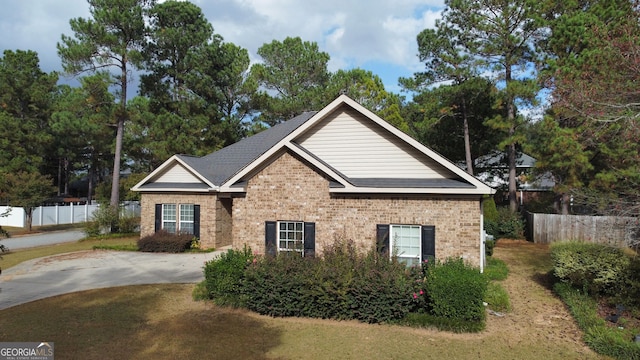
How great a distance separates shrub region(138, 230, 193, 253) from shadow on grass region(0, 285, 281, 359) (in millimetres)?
7251

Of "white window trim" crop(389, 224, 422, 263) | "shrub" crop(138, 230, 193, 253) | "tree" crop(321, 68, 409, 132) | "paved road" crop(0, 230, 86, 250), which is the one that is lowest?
"paved road" crop(0, 230, 86, 250)

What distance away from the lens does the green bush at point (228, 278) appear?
1044 cm

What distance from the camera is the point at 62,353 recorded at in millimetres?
7562

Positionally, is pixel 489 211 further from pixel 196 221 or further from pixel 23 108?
pixel 23 108

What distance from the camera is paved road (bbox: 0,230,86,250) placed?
2314 cm

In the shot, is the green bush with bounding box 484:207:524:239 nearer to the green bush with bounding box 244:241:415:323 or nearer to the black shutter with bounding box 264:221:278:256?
the black shutter with bounding box 264:221:278:256

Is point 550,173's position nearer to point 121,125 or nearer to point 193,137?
point 193,137

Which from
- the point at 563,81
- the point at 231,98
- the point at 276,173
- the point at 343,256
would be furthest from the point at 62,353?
the point at 231,98

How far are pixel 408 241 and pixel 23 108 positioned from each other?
4217cm

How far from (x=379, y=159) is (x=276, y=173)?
3409 mm

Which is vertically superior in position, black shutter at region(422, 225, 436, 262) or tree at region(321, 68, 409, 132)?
tree at region(321, 68, 409, 132)

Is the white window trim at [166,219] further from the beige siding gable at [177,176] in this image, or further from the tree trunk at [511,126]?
the tree trunk at [511,126]

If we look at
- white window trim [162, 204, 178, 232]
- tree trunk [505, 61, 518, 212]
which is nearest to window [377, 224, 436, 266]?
white window trim [162, 204, 178, 232]

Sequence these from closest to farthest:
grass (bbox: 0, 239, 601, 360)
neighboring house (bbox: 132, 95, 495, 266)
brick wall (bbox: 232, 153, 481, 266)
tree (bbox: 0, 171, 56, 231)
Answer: grass (bbox: 0, 239, 601, 360) < brick wall (bbox: 232, 153, 481, 266) < neighboring house (bbox: 132, 95, 495, 266) < tree (bbox: 0, 171, 56, 231)
